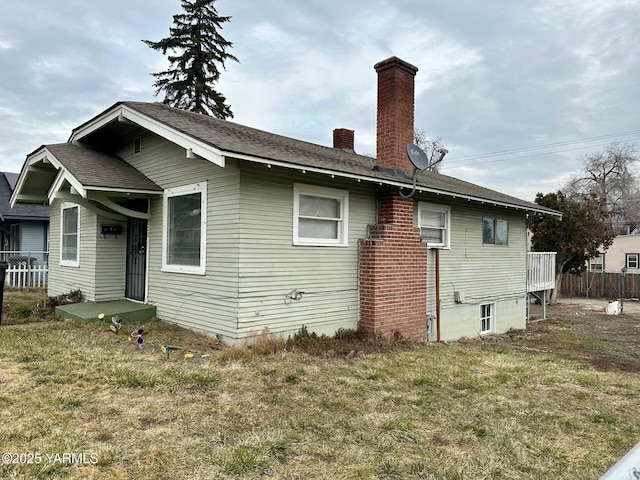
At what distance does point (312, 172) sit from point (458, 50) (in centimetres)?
970

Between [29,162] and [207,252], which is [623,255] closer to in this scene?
[207,252]

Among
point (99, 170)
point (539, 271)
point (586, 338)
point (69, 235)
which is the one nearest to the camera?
point (99, 170)

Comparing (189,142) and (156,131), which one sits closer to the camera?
(189,142)

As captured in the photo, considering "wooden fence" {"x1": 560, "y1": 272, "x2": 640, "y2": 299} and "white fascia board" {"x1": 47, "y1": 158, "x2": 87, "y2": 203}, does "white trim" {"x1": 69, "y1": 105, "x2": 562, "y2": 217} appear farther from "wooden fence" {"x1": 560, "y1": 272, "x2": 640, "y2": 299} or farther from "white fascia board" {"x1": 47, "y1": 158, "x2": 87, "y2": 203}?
"wooden fence" {"x1": 560, "y1": 272, "x2": 640, "y2": 299}

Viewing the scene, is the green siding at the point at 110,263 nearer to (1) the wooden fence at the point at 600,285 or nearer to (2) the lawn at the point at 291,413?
(2) the lawn at the point at 291,413

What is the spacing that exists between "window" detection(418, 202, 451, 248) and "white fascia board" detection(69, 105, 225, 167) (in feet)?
16.6

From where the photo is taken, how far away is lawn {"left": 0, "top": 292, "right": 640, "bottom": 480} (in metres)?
3.10

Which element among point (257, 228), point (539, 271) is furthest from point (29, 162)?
point (539, 271)

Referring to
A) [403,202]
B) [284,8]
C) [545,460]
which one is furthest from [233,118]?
[545,460]

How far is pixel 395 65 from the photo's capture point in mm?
8938

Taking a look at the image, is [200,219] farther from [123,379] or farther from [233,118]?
[233,118]

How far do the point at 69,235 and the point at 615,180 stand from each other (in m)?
51.8

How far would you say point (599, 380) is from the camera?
19.4 feet

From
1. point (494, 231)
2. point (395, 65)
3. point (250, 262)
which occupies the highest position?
point (395, 65)
